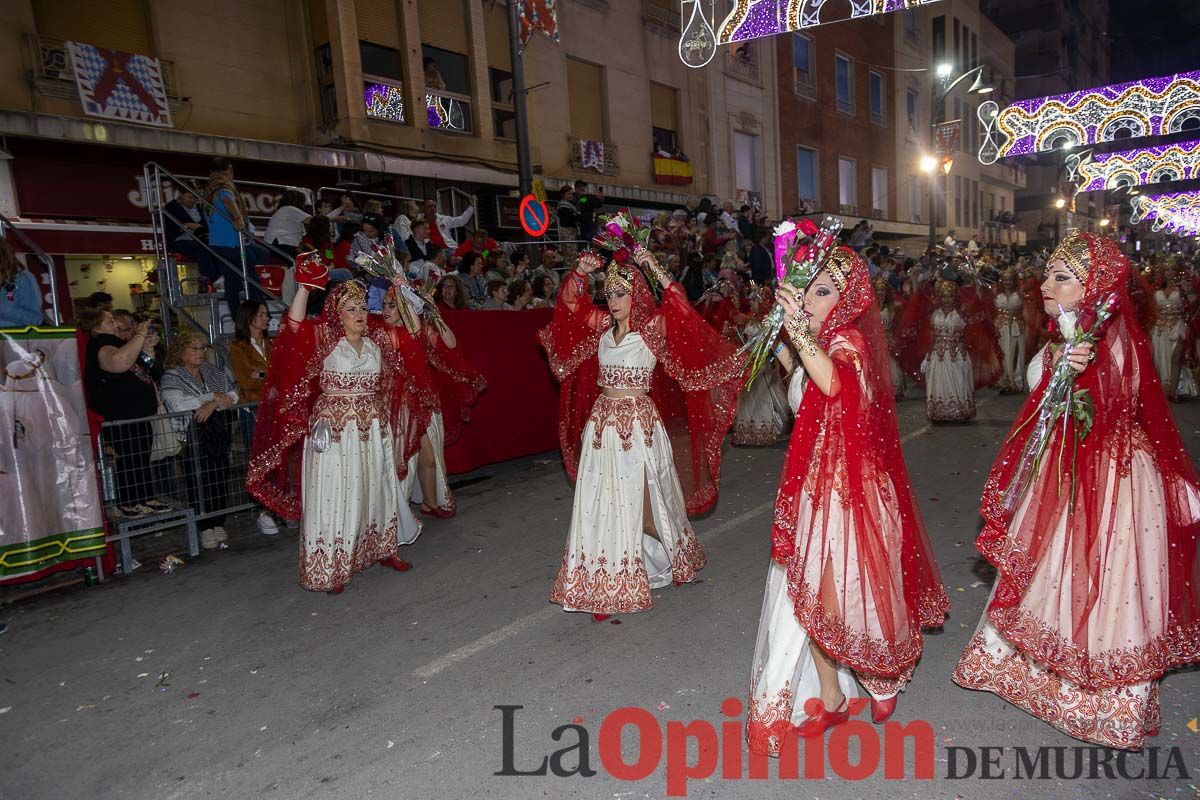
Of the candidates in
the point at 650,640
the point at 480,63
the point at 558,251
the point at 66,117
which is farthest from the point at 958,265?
the point at 66,117

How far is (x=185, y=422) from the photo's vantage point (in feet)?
19.8

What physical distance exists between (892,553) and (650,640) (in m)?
1.62

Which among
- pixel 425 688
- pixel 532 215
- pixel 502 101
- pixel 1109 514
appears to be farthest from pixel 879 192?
pixel 425 688

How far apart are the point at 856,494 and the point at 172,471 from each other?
5464 mm

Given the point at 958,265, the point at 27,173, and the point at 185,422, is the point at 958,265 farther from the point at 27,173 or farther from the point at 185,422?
the point at 27,173

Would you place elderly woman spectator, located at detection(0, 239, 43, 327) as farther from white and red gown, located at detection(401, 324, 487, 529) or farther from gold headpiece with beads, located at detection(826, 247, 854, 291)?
gold headpiece with beads, located at detection(826, 247, 854, 291)

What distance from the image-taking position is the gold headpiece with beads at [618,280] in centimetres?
442

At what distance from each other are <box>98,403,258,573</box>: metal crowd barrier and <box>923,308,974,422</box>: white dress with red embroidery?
26.5ft

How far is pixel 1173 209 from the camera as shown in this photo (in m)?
32.9

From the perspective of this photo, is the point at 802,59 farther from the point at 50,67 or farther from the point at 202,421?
the point at 202,421

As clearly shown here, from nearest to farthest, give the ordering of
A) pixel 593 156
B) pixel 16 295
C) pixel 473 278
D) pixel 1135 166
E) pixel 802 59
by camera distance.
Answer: pixel 16 295, pixel 473 278, pixel 593 156, pixel 1135 166, pixel 802 59

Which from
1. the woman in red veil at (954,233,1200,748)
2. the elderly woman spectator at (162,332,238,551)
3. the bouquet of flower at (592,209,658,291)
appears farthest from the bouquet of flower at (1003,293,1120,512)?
the elderly woman spectator at (162,332,238,551)

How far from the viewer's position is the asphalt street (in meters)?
3.00

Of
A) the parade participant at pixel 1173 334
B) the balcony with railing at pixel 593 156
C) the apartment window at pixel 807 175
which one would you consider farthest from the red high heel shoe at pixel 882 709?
the apartment window at pixel 807 175
